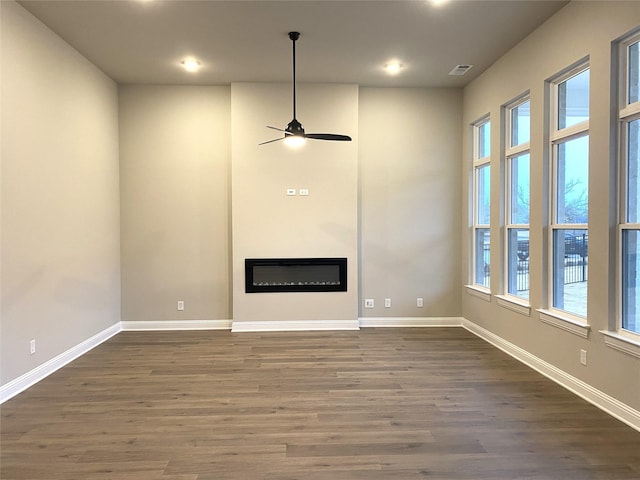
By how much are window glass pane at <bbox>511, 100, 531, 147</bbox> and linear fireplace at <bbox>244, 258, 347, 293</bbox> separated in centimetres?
250

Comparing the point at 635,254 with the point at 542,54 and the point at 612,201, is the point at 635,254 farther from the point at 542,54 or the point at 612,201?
the point at 542,54

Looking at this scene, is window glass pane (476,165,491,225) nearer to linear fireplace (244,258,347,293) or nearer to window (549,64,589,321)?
window (549,64,589,321)

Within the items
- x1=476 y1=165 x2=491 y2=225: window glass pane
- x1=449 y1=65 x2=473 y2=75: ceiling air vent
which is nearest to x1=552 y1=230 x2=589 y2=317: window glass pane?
x1=476 y1=165 x2=491 y2=225: window glass pane

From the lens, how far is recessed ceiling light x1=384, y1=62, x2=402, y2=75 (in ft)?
15.8

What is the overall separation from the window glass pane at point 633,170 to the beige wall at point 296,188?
3.10 metres

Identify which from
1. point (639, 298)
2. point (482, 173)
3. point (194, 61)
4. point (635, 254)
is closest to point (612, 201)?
point (635, 254)

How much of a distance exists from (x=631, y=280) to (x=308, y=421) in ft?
8.21

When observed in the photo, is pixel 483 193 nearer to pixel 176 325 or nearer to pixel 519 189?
pixel 519 189

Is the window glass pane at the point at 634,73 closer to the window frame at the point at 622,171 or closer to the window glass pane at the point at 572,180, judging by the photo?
the window frame at the point at 622,171

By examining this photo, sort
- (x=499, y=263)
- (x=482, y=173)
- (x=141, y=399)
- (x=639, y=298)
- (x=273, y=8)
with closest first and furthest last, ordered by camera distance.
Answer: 1. (x=639, y=298)
2. (x=141, y=399)
3. (x=273, y=8)
4. (x=499, y=263)
5. (x=482, y=173)

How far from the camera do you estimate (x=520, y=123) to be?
4.48m

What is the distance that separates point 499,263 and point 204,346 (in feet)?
11.6

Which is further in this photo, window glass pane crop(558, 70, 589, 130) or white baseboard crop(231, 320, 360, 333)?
white baseboard crop(231, 320, 360, 333)

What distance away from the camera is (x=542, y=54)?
3.84 meters
